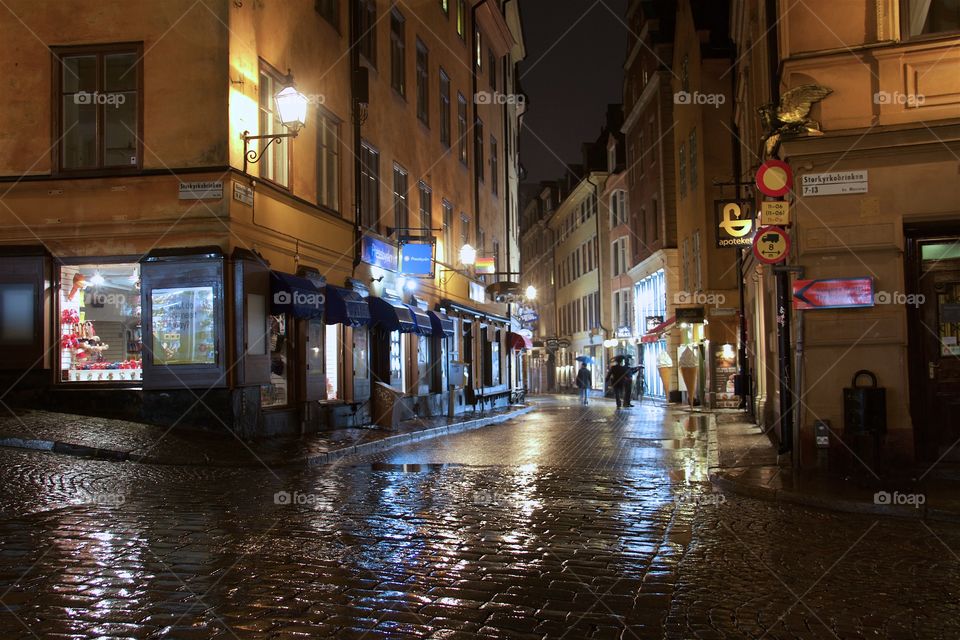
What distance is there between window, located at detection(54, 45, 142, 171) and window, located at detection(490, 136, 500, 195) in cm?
2404

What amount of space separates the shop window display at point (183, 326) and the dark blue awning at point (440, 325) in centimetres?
1031

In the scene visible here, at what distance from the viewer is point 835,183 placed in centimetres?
1215

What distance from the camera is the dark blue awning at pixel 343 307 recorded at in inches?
741

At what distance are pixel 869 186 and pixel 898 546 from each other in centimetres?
583

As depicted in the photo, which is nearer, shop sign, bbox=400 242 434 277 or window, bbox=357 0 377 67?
window, bbox=357 0 377 67

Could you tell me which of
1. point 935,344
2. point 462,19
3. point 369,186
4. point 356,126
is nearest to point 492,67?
point 462,19

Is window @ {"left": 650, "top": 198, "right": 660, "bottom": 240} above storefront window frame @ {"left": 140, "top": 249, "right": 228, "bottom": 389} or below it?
above

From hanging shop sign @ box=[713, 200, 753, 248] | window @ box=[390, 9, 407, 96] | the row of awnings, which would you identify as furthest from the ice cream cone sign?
window @ box=[390, 9, 407, 96]

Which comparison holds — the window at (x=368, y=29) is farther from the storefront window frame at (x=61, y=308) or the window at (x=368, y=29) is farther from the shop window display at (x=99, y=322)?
the shop window display at (x=99, y=322)

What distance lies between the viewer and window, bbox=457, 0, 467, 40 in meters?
33.0

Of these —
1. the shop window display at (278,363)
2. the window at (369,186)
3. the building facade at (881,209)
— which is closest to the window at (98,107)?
the shop window display at (278,363)

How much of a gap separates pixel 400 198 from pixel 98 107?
34.0 feet

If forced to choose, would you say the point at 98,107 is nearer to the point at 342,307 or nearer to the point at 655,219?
the point at 342,307

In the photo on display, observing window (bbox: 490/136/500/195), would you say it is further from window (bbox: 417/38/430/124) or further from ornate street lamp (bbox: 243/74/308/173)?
ornate street lamp (bbox: 243/74/308/173)
